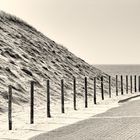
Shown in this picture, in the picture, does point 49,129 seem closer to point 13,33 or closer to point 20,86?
point 20,86

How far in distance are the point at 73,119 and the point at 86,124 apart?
2.65 meters

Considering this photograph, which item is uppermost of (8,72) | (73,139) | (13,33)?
(13,33)

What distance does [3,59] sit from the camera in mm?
36844

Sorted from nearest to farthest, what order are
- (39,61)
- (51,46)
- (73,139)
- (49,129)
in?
(73,139), (49,129), (39,61), (51,46)

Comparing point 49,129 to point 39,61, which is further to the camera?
point 39,61

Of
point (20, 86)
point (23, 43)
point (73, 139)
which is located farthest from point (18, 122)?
point (23, 43)

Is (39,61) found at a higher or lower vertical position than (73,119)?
higher

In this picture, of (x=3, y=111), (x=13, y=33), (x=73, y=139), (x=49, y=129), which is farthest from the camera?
(x=13, y=33)

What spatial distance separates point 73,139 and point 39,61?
27.3m

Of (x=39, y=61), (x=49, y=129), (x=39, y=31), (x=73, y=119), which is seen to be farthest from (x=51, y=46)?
(x=49, y=129)

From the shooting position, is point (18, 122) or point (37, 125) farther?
point (18, 122)

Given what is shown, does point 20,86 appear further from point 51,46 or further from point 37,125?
point 51,46

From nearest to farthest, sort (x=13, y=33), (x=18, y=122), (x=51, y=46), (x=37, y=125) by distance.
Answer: (x=37, y=125), (x=18, y=122), (x=13, y=33), (x=51, y=46)

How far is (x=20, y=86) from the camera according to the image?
3275cm
